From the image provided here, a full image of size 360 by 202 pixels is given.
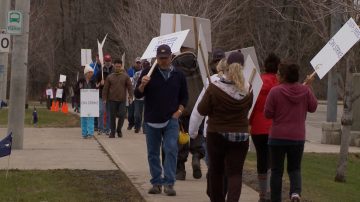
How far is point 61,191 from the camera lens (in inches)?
390

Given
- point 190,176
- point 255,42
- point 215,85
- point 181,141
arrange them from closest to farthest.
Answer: point 215,85
point 181,141
point 190,176
point 255,42

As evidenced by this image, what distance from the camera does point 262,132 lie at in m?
9.38

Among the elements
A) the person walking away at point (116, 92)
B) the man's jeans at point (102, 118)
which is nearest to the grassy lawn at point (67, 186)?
the person walking away at point (116, 92)

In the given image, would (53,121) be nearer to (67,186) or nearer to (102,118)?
(102,118)

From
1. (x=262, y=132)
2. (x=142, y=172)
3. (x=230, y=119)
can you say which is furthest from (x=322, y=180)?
(x=230, y=119)

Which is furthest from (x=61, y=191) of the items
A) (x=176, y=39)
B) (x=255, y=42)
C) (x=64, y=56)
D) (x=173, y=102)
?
(x=64, y=56)

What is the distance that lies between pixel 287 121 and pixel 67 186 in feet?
10.6

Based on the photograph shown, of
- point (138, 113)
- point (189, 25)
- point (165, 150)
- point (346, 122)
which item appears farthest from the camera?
point (138, 113)

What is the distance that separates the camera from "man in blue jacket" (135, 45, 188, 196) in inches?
380

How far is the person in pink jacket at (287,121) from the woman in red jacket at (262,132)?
413 mm

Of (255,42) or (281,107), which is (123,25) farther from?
(281,107)

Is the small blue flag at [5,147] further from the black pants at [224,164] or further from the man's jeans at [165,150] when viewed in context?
the black pants at [224,164]

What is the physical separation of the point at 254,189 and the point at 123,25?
26.4m

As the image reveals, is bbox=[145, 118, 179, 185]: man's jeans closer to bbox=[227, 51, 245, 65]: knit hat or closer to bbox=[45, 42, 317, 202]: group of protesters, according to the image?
bbox=[45, 42, 317, 202]: group of protesters
